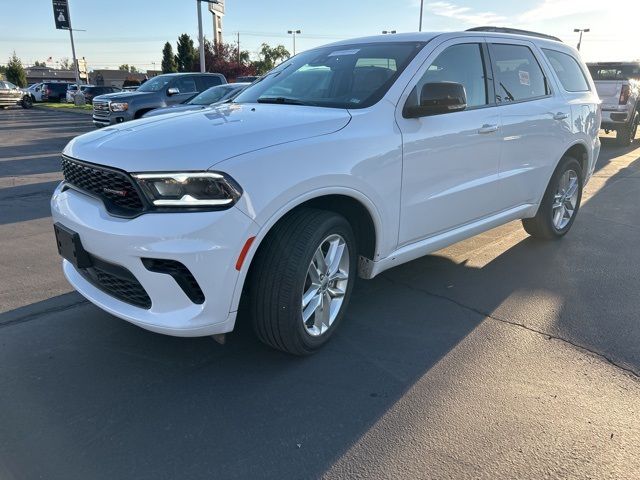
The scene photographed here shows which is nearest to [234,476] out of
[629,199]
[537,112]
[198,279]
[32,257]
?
[198,279]

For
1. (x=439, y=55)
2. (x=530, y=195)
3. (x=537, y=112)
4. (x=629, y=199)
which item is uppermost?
(x=439, y=55)

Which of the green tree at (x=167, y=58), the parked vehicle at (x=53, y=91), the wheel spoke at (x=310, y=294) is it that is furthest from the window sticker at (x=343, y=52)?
the green tree at (x=167, y=58)

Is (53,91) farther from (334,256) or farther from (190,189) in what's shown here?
(190,189)

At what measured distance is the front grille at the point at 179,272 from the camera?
245 cm

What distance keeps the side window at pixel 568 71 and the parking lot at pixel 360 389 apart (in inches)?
80.5

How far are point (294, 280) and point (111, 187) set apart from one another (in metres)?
1.06

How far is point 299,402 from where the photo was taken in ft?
8.80

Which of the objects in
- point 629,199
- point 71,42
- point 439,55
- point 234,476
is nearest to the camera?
point 234,476

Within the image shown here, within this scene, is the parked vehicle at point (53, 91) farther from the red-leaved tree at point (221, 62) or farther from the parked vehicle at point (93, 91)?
the red-leaved tree at point (221, 62)

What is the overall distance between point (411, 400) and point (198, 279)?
50.3 inches

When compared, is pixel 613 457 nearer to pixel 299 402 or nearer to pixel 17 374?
pixel 299 402

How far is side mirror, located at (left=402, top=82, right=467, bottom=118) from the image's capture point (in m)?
3.23

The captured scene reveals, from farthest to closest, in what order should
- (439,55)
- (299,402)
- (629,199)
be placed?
(629,199), (439,55), (299,402)

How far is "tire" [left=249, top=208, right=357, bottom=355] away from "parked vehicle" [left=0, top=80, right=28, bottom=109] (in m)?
36.3
